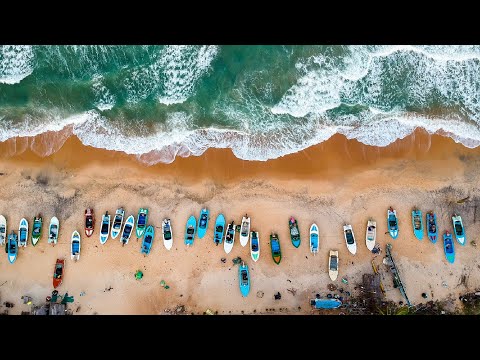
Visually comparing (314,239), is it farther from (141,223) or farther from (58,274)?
(58,274)

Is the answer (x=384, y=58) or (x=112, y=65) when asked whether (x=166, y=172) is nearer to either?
(x=112, y=65)

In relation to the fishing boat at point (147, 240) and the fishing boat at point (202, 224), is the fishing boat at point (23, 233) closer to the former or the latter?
the fishing boat at point (147, 240)

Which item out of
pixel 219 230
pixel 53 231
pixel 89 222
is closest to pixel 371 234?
pixel 219 230

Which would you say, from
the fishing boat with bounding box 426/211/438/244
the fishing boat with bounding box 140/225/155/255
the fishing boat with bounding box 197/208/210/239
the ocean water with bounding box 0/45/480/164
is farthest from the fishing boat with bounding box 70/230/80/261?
the fishing boat with bounding box 426/211/438/244

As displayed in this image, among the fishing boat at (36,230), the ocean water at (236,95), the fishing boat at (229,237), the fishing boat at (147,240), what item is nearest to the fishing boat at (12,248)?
the fishing boat at (36,230)

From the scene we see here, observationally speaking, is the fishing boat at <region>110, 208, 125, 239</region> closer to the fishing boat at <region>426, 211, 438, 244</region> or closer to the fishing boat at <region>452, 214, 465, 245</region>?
the fishing boat at <region>426, 211, 438, 244</region>

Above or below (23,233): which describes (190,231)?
below
